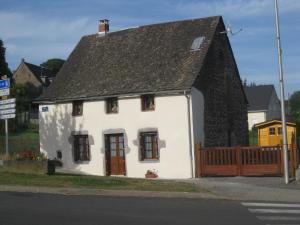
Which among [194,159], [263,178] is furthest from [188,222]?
[194,159]

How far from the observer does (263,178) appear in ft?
72.0

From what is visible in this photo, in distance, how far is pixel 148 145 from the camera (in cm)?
2642

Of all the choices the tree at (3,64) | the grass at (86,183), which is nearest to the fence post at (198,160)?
the grass at (86,183)

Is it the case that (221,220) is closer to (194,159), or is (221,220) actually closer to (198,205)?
(198,205)

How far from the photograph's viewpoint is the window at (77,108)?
28.5m

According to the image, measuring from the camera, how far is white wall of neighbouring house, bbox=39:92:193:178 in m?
25.3

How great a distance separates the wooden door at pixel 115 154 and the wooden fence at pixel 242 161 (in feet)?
15.3

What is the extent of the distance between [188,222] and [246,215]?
74.8 inches

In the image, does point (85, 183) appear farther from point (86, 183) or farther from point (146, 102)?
point (146, 102)

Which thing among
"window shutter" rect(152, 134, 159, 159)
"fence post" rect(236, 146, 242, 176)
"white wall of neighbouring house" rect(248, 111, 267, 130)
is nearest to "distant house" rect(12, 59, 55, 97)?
"white wall of neighbouring house" rect(248, 111, 267, 130)

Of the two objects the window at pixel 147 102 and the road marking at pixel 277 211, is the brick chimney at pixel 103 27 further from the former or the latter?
the road marking at pixel 277 211

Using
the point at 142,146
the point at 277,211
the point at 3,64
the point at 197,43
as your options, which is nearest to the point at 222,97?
the point at 197,43

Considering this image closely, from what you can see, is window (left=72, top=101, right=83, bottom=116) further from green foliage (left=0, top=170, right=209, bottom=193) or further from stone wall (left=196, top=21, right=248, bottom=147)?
green foliage (left=0, top=170, right=209, bottom=193)

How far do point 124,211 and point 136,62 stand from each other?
17.4 m
